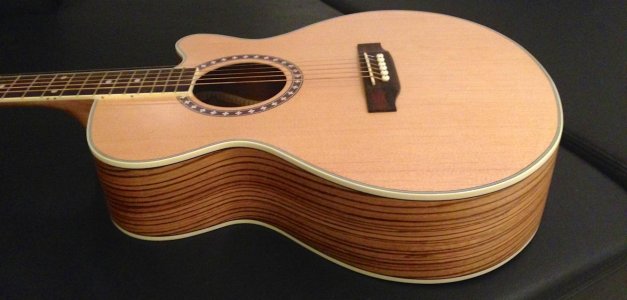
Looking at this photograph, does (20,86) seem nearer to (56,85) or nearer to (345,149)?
(56,85)

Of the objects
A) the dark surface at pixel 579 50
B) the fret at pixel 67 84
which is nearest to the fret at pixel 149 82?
the fret at pixel 67 84

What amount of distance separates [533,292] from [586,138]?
1.08 feet

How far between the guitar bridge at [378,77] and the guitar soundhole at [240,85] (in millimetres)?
143

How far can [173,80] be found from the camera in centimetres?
81

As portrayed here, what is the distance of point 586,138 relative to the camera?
0.87 meters

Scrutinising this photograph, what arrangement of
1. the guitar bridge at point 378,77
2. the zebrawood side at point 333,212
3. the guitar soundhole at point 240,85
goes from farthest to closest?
1. the guitar soundhole at point 240,85
2. the guitar bridge at point 378,77
3. the zebrawood side at point 333,212

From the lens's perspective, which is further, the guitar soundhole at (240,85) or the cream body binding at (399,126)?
the guitar soundhole at (240,85)

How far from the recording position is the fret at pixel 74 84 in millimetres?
→ 781

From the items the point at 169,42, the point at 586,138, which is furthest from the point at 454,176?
the point at 169,42

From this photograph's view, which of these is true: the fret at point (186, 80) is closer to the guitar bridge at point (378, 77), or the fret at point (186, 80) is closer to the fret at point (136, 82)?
the fret at point (136, 82)

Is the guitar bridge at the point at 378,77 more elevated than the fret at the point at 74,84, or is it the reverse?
the guitar bridge at the point at 378,77

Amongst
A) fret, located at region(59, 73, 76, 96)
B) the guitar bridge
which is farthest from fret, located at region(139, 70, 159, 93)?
the guitar bridge

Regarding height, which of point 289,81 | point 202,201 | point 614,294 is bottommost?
point 614,294

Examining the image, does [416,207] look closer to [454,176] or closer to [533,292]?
[454,176]
